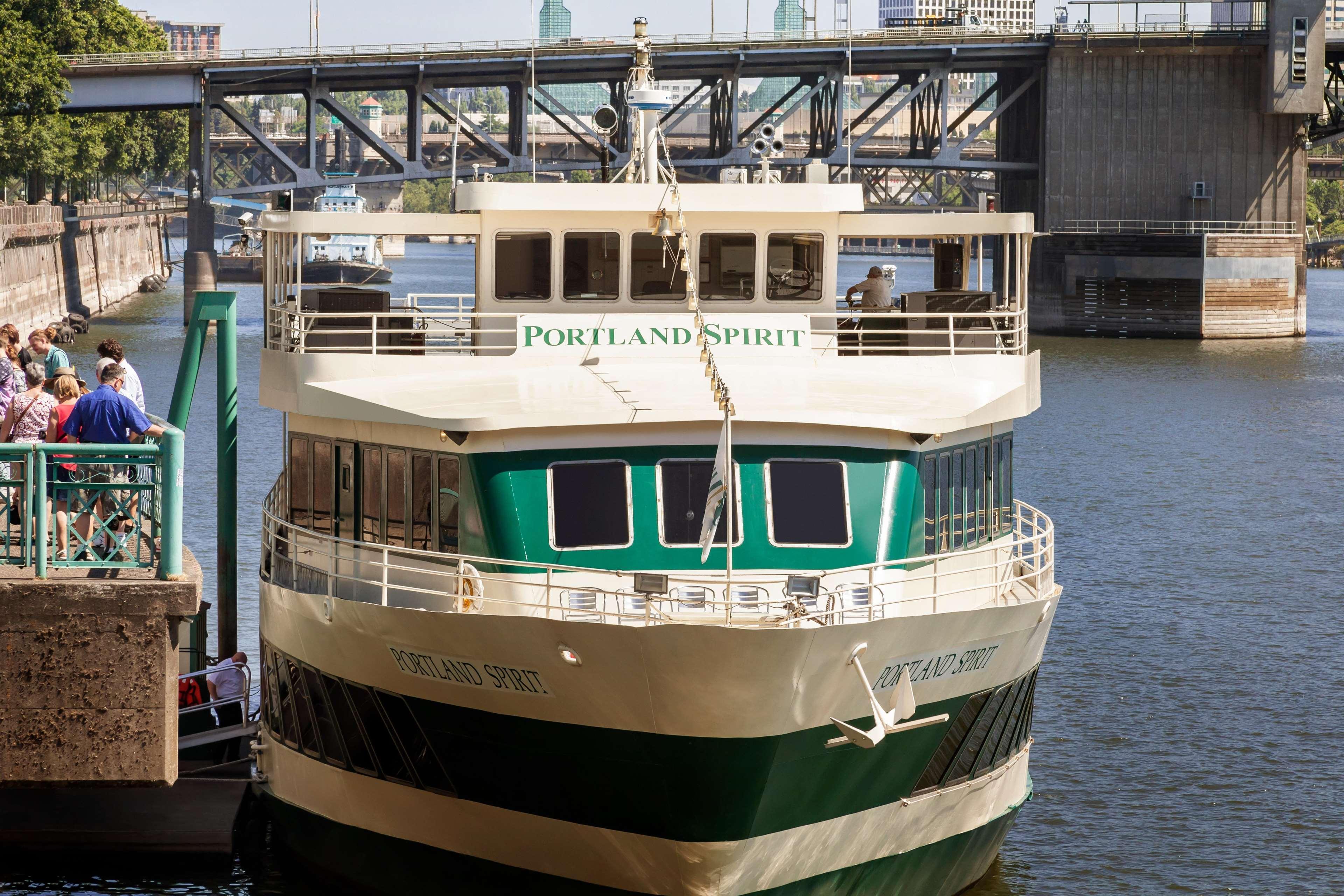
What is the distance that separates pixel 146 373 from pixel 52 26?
39.5 meters

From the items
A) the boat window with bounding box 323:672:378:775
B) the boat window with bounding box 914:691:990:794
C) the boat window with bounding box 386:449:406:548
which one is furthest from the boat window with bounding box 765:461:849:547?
the boat window with bounding box 323:672:378:775

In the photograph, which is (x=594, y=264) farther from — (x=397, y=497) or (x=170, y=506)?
(x=170, y=506)

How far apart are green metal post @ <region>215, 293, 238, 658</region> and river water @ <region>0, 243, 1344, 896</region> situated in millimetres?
4085

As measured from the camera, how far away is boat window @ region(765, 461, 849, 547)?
14594 millimetres

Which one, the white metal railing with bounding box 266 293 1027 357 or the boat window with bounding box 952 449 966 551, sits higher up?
the white metal railing with bounding box 266 293 1027 357

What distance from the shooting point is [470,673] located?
14195 mm

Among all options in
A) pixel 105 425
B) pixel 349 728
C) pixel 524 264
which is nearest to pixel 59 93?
pixel 524 264

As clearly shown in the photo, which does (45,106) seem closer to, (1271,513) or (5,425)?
(1271,513)

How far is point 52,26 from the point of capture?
305 ft

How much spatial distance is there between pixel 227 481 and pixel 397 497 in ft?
20.6

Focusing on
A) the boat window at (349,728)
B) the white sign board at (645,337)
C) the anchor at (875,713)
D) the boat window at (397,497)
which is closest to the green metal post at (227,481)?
the white sign board at (645,337)

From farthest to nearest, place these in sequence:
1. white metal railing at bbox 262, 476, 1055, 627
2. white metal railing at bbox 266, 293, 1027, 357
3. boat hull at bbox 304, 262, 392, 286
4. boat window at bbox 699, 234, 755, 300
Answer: boat hull at bbox 304, 262, 392, 286 → boat window at bbox 699, 234, 755, 300 → white metal railing at bbox 266, 293, 1027, 357 → white metal railing at bbox 262, 476, 1055, 627

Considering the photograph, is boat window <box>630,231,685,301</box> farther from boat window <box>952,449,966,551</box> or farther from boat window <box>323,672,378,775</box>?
boat window <box>323,672,378,775</box>

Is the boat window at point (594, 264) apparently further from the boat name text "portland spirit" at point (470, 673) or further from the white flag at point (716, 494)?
the white flag at point (716, 494)
